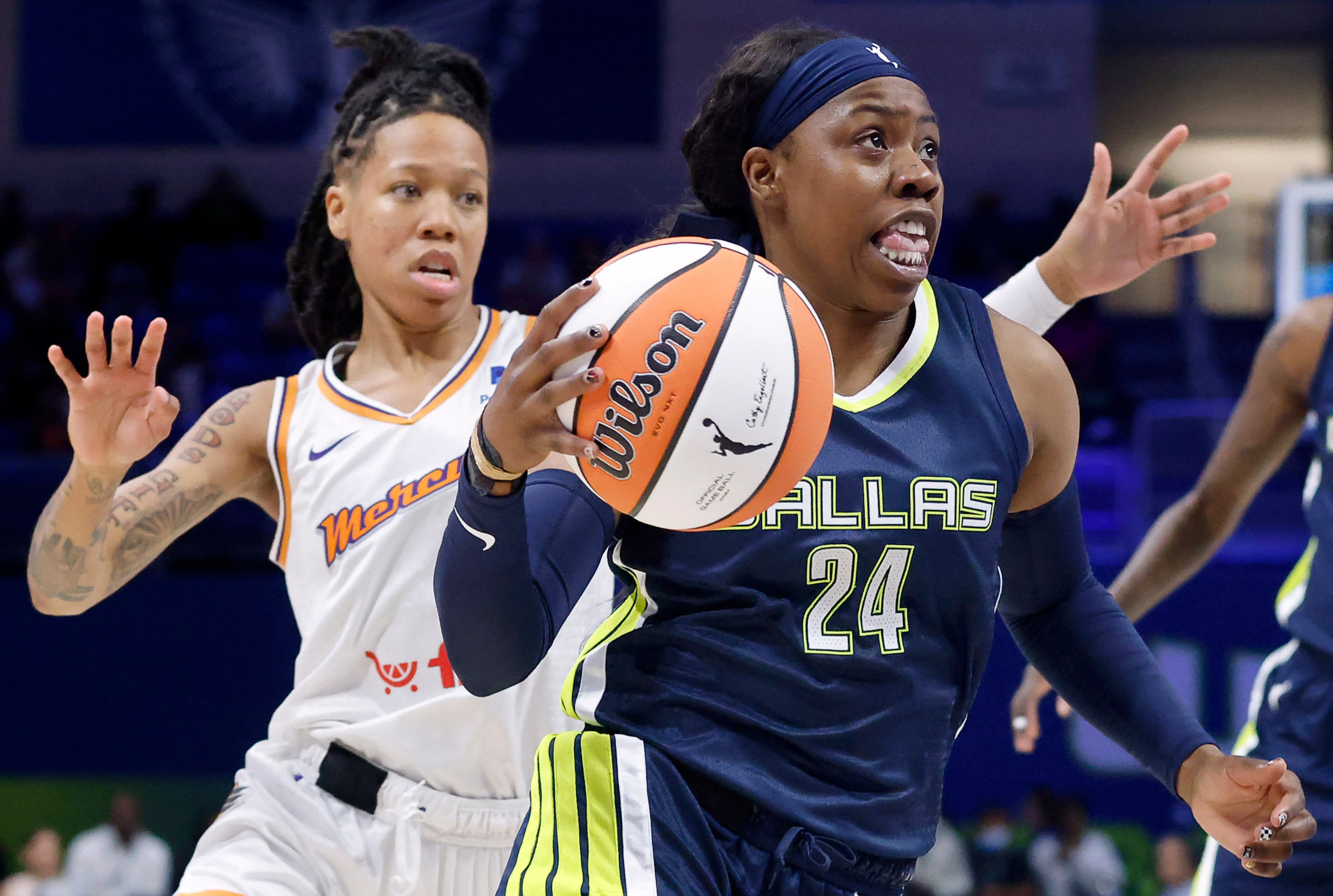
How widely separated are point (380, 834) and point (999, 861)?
5.86 metres

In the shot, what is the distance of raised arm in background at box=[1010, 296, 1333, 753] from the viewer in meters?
3.59

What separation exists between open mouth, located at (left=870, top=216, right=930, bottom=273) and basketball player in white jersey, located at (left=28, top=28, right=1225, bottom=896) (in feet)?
3.11

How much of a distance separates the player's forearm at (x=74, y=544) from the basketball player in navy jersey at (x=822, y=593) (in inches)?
46.7

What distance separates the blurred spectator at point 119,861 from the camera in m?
8.19

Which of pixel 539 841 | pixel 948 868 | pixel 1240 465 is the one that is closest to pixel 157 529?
pixel 539 841

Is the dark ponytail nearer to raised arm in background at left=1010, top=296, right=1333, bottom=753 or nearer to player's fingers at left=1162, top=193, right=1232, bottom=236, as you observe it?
player's fingers at left=1162, top=193, right=1232, bottom=236

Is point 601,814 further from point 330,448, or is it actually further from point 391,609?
point 330,448

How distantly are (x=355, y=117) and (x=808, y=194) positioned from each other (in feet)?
5.28

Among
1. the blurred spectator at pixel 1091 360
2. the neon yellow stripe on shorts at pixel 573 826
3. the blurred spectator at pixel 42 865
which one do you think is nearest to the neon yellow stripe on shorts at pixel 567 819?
the neon yellow stripe on shorts at pixel 573 826

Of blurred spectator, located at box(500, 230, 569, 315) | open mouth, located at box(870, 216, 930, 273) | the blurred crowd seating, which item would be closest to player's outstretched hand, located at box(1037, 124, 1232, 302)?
open mouth, located at box(870, 216, 930, 273)

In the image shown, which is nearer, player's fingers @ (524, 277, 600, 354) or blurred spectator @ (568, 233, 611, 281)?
player's fingers @ (524, 277, 600, 354)

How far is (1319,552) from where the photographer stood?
134 inches

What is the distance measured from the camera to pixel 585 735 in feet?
7.18

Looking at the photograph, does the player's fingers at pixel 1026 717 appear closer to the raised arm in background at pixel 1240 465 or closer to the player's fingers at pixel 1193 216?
the raised arm in background at pixel 1240 465
